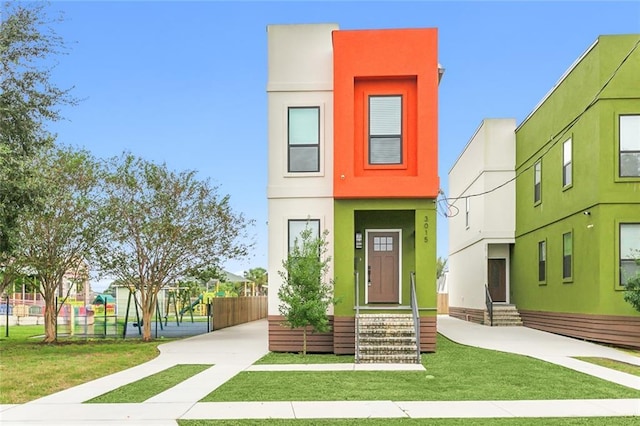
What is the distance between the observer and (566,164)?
20.2m

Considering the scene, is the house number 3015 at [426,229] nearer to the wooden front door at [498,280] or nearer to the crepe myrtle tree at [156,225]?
the crepe myrtle tree at [156,225]

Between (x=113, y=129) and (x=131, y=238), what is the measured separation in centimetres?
591

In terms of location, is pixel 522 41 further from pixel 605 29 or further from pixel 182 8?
pixel 182 8

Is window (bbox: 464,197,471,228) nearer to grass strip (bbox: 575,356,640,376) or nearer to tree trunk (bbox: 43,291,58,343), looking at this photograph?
grass strip (bbox: 575,356,640,376)

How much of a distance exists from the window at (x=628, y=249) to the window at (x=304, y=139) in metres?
8.44

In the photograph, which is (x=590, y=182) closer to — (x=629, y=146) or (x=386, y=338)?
(x=629, y=146)

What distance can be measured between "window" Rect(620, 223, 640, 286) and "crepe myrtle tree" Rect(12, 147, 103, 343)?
15.2 meters

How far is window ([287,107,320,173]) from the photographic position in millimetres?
16203

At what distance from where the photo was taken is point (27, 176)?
47.5ft

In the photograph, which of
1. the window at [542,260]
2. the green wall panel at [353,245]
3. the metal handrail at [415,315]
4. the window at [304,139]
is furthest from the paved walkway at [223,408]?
the window at [542,260]

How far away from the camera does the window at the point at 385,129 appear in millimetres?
15828

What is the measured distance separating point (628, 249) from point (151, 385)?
1293 cm

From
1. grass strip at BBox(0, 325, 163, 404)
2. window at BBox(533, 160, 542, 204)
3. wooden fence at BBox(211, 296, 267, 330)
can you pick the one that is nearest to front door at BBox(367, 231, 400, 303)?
grass strip at BBox(0, 325, 163, 404)

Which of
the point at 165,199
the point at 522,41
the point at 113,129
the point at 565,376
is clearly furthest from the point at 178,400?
the point at 113,129
